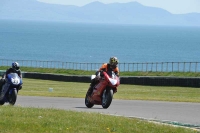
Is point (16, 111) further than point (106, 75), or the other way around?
point (106, 75)

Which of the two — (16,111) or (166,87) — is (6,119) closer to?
(16,111)

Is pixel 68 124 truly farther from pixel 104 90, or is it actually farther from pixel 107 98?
pixel 104 90

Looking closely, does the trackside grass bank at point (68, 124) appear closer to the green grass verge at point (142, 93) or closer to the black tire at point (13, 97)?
the black tire at point (13, 97)

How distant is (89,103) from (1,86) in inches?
106

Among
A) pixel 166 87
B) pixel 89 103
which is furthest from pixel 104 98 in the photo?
pixel 166 87

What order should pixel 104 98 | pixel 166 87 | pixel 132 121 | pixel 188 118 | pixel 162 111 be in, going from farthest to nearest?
pixel 166 87 < pixel 104 98 < pixel 162 111 < pixel 188 118 < pixel 132 121

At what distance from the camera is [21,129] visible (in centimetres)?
1082

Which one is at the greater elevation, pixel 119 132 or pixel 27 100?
pixel 119 132

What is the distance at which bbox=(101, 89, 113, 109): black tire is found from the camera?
1786cm

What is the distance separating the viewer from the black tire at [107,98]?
17859mm

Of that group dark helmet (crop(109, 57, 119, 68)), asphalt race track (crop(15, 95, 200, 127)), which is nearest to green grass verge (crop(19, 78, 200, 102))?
asphalt race track (crop(15, 95, 200, 127))

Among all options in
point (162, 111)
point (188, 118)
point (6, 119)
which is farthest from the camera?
point (162, 111)

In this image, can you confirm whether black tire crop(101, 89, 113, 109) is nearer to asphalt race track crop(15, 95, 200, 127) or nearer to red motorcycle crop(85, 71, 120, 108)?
red motorcycle crop(85, 71, 120, 108)

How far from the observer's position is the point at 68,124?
11.6 m
